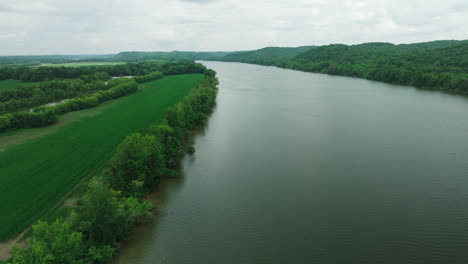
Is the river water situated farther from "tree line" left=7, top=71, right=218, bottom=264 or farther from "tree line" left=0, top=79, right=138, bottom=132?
"tree line" left=0, top=79, right=138, bottom=132

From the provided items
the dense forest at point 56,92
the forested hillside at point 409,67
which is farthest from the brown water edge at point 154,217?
the forested hillside at point 409,67

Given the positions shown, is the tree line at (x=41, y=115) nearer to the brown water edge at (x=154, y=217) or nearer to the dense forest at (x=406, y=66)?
the brown water edge at (x=154, y=217)

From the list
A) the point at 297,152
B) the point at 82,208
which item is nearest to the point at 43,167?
the point at 82,208

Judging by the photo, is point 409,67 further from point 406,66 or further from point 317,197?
point 317,197

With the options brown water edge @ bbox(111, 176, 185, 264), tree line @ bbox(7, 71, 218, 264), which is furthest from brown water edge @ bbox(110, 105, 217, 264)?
tree line @ bbox(7, 71, 218, 264)

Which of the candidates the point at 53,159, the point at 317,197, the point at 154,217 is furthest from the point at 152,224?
the point at 53,159

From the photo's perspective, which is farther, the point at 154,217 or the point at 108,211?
the point at 154,217
